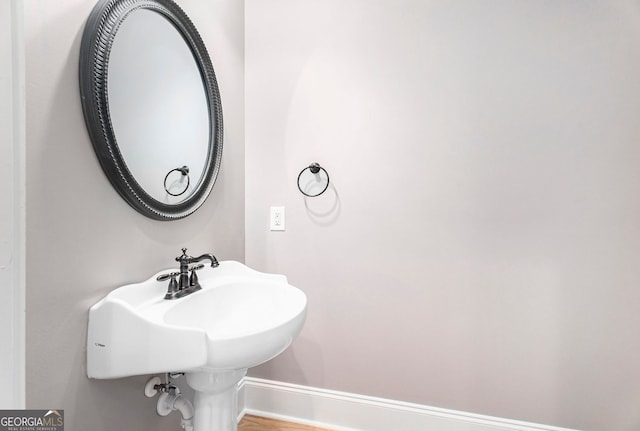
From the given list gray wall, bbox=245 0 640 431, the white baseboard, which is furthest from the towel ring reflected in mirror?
the white baseboard

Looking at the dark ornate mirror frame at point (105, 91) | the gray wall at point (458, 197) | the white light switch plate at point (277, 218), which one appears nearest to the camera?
the dark ornate mirror frame at point (105, 91)

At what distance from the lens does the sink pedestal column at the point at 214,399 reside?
1.03 metres

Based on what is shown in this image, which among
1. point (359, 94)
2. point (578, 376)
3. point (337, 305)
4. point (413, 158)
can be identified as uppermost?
point (359, 94)

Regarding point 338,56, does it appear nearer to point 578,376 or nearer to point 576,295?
point 576,295

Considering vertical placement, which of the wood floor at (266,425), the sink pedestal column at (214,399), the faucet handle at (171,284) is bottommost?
the wood floor at (266,425)

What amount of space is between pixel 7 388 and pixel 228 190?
1.07 metres

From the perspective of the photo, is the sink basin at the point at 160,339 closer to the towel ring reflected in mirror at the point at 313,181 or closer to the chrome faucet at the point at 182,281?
the chrome faucet at the point at 182,281

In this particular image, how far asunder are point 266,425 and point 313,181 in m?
1.26

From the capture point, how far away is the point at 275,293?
1.29 metres

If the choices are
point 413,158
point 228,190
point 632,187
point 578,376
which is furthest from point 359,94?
point 578,376

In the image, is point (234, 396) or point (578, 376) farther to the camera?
point (578, 376)

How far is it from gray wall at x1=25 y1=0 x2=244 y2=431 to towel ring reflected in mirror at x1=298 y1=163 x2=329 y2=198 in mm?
750

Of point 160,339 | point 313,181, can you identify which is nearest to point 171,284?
point 160,339

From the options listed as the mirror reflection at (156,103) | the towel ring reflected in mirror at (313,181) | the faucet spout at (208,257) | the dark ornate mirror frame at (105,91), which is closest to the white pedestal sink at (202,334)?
the faucet spout at (208,257)
